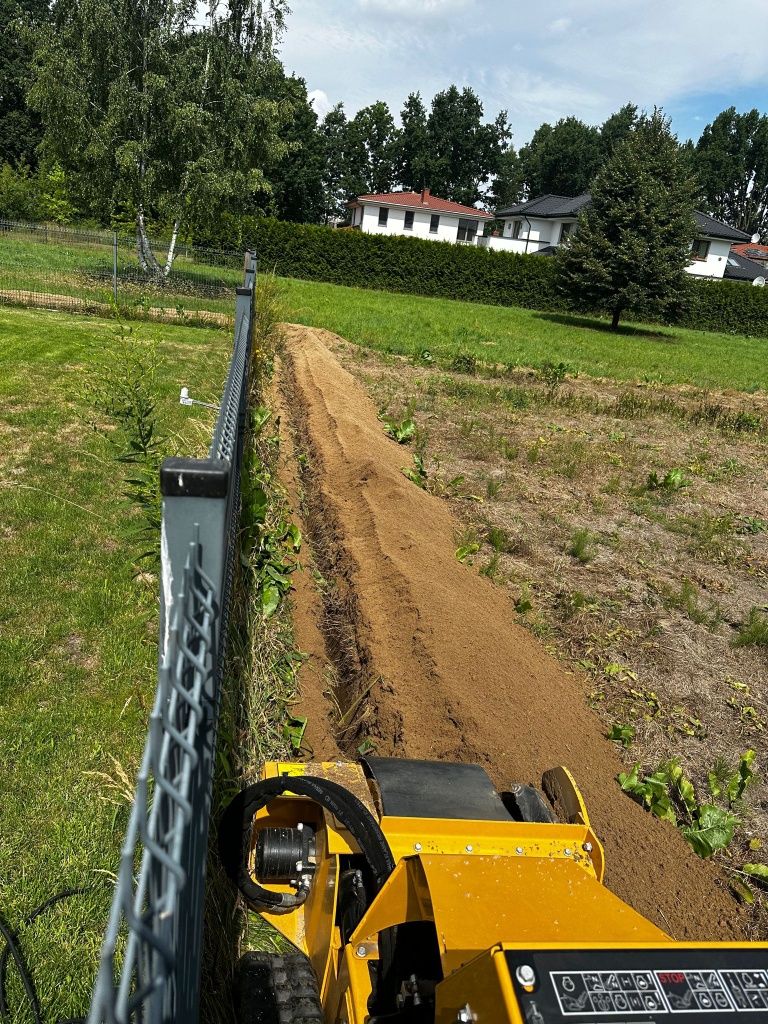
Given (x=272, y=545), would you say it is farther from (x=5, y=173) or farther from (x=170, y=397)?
(x=5, y=173)

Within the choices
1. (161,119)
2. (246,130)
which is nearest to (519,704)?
(161,119)

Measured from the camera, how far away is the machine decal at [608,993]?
56.4 inches

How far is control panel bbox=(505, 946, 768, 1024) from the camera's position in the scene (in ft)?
4.69

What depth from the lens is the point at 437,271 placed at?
35.6 metres

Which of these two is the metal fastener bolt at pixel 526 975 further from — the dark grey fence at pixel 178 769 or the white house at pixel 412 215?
the white house at pixel 412 215

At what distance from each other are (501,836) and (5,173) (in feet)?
139

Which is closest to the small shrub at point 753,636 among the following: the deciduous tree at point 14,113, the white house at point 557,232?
the white house at point 557,232

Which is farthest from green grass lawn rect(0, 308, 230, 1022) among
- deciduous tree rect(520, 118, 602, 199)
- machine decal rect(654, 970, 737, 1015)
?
deciduous tree rect(520, 118, 602, 199)

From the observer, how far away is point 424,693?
4.66 meters

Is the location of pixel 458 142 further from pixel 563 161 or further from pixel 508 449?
pixel 508 449

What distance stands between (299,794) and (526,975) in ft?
3.77

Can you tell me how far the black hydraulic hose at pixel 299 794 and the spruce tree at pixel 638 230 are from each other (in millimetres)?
27703

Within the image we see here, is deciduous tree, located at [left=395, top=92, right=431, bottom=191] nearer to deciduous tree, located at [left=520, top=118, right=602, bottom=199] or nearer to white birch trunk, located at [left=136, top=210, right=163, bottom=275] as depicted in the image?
deciduous tree, located at [left=520, top=118, right=602, bottom=199]

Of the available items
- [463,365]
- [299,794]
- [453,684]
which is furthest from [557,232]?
[299,794]
